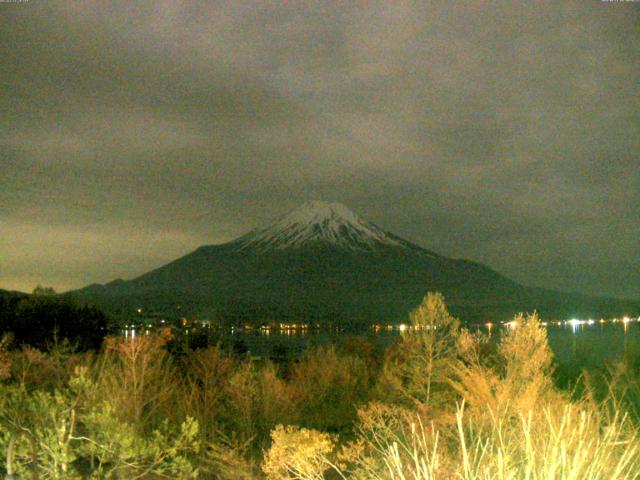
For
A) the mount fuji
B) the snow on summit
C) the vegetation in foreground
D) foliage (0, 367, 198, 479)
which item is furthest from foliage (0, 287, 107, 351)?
the snow on summit

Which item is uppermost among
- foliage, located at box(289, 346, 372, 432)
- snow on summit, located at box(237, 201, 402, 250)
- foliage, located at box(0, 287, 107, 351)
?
snow on summit, located at box(237, 201, 402, 250)

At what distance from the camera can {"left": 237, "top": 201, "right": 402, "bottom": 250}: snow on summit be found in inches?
5492

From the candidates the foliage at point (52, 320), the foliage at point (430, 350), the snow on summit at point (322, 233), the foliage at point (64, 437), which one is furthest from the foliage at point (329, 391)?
the snow on summit at point (322, 233)

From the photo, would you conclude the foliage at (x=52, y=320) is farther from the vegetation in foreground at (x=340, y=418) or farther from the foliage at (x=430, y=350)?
the foliage at (x=430, y=350)

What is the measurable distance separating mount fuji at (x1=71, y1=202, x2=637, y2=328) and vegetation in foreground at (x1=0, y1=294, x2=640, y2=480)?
189 feet

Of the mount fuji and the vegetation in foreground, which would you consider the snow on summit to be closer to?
the mount fuji

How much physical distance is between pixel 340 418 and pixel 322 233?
446 feet

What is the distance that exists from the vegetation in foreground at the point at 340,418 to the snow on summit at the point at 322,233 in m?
119

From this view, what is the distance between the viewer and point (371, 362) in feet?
69.6

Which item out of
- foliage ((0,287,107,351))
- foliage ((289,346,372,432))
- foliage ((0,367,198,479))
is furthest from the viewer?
foliage ((0,287,107,351))

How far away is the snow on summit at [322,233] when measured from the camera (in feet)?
458

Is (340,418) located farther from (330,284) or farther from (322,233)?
(322,233)

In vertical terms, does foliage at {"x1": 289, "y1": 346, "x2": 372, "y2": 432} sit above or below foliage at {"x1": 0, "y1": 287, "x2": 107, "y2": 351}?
below

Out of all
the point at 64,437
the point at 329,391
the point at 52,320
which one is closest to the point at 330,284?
the point at 52,320
